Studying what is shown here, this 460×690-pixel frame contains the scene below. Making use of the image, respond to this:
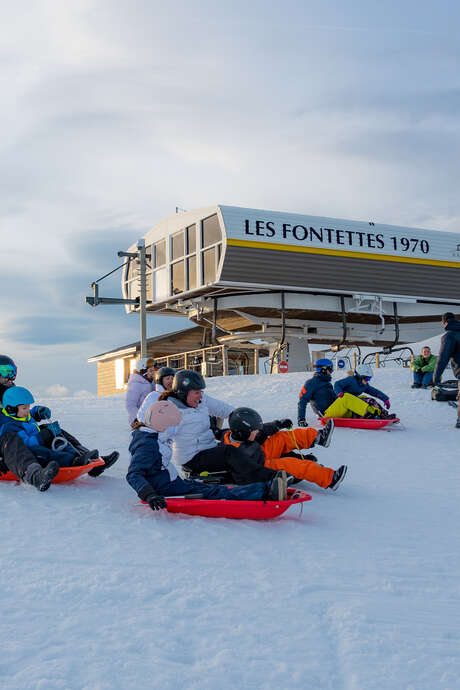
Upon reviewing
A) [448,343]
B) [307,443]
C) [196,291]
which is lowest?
[307,443]

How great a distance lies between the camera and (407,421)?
452 inches

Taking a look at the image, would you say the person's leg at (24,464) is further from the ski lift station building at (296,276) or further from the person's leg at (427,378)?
the ski lift station building at (296,276)

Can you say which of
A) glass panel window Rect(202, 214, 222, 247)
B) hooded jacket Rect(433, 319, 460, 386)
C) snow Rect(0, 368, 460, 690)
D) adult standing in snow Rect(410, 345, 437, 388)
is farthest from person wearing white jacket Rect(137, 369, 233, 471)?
glass panel window Rect(202, 214, 222, 247)

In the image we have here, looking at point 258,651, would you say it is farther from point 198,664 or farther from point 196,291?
point 196,291

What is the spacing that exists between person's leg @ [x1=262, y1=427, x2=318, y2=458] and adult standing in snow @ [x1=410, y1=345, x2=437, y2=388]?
9.98 m

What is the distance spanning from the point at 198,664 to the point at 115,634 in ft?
1.39

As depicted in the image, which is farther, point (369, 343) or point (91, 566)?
point (369, 343)

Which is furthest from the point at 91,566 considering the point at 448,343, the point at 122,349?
the point at 122,349

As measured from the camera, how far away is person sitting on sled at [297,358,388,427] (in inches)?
403

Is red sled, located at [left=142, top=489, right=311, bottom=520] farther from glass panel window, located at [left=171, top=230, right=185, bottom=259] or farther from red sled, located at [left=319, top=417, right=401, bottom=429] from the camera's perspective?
glass panel window, located at [left=171, top=230, right=185, bottom=259]

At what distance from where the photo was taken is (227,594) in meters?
3.11

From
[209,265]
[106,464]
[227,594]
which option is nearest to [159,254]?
[209,265]

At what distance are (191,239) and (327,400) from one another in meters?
16.5

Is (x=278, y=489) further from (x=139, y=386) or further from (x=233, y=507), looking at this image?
(x=139, y=386)
